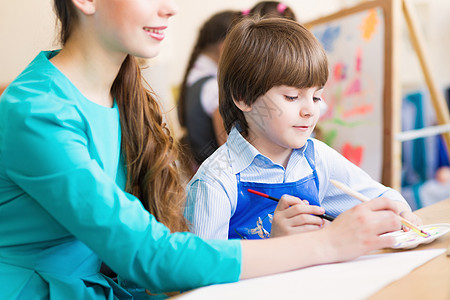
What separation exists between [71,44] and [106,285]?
0.37 meters

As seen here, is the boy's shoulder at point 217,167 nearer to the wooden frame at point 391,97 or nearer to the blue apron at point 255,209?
the blue apron at point 255,209

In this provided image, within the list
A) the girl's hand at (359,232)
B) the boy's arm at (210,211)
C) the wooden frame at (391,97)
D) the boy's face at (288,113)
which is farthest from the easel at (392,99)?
the girl's hand at (359,232)

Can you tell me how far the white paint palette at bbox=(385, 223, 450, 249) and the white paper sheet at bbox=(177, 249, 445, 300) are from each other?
0.06 meters

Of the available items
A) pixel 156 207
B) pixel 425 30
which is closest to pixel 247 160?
pixel 156 207

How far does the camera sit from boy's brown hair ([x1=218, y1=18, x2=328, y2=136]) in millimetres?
906

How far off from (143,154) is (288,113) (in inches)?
10.9

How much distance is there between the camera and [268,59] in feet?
3.00

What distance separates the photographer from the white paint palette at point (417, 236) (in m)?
0.73

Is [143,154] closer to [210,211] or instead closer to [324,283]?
[210,211]

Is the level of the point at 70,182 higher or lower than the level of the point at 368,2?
lower

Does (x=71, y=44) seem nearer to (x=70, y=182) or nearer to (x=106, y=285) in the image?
(x=70, y=182)

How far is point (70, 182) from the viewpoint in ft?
1.90

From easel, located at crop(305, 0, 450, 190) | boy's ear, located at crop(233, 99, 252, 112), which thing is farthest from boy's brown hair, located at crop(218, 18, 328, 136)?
easel, located at crop(305, 0, 450, 190)

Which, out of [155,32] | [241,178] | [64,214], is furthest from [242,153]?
[64,214]
